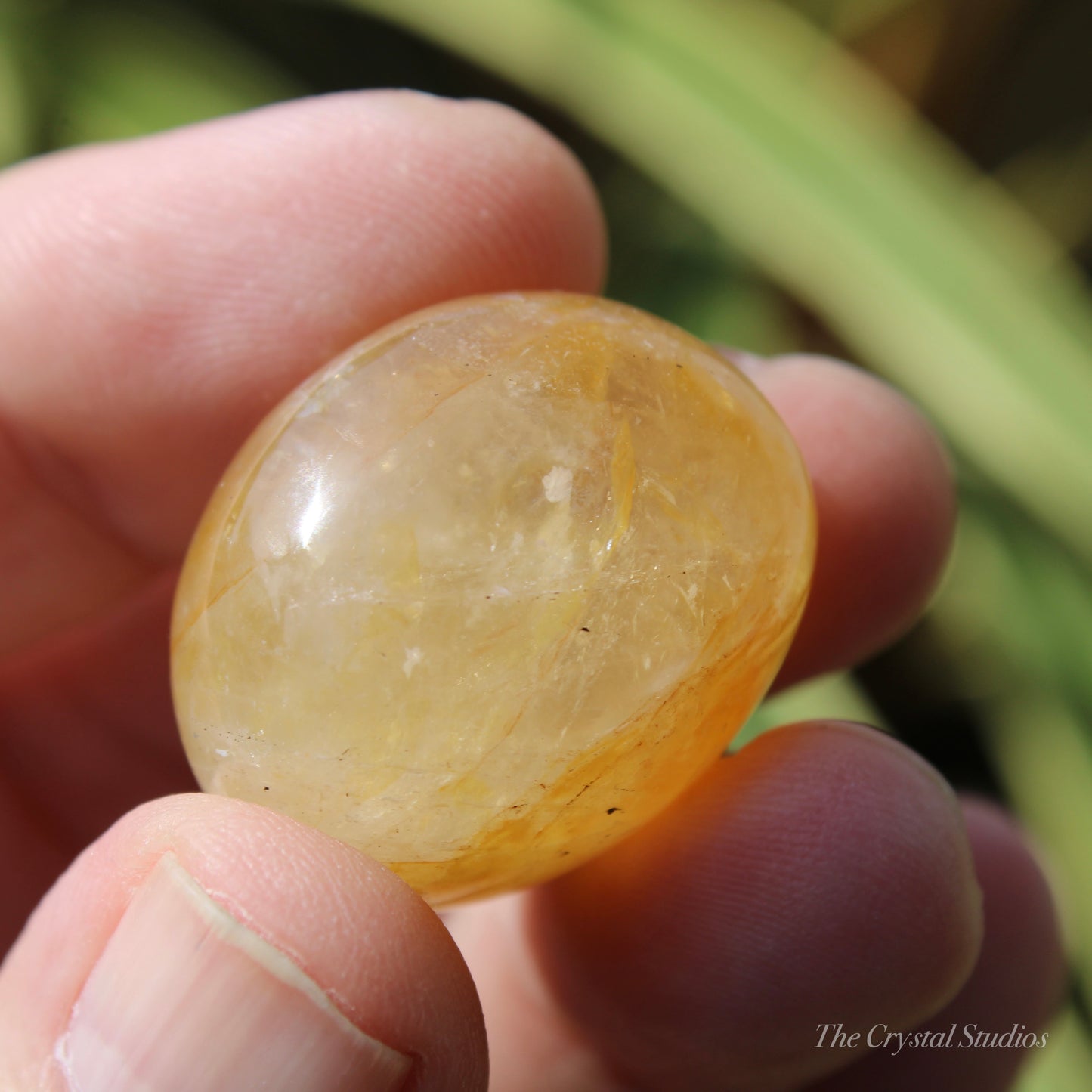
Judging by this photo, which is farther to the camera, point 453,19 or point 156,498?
point 453,19

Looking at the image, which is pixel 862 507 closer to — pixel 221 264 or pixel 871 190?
pixel 221 264

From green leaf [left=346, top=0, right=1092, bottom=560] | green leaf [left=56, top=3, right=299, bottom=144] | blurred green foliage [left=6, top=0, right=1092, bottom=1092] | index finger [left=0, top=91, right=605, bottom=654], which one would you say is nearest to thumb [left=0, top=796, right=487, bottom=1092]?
index finger [left=0, top=91, right=605, bottom=654]

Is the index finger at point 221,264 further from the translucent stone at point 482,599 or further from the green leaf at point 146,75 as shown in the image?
the green leaf at point 146,75

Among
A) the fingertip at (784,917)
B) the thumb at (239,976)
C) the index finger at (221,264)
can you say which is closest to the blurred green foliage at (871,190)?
the fingertip at (784,917)

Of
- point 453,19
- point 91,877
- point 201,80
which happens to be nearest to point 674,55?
point 453,19

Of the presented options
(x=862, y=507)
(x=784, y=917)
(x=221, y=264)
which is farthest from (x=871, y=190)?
(x=784, y=917)

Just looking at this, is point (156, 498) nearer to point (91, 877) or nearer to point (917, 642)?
point (91, 877)
